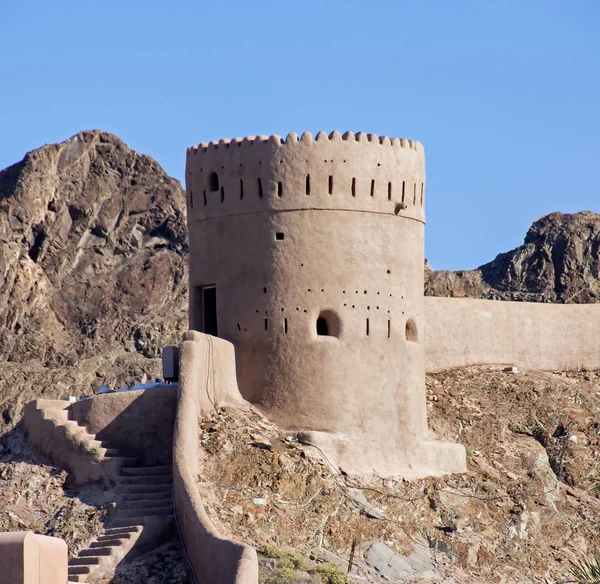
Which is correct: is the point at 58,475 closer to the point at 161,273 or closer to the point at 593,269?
the point at 593,269

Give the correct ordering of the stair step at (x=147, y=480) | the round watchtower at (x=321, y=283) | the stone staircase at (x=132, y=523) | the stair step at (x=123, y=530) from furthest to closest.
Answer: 1. the round watchtower at (x=321, y=283)
2. the stair step at (x=147, y=480)
3. the stair step at (x=123, y=530)
4. the stone staircase at (x=132, y=523)

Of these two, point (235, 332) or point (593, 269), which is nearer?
point (235, 332)

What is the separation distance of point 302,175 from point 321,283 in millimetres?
1799

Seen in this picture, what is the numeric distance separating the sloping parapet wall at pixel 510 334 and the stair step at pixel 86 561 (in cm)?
1129

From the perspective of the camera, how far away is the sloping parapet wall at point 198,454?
18.5 meters

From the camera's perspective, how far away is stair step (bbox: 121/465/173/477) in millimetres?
22281

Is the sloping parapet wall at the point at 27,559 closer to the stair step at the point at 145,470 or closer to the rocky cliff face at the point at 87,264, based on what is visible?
the stair step at the point at 145,470

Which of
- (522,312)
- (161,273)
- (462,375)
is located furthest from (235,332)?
(161,273)

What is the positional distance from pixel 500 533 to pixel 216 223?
689 cm

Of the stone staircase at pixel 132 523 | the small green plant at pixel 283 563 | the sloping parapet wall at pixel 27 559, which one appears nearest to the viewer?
the sloping parapet wall at pixel 27 559

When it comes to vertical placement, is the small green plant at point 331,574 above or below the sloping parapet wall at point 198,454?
below

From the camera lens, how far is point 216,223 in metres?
25.3

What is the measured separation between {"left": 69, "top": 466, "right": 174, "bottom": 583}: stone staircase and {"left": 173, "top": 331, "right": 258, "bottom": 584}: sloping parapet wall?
0.34m

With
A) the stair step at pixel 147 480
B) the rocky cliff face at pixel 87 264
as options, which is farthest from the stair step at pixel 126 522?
the rocky cliff face at pixel 87 264
